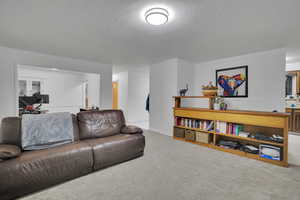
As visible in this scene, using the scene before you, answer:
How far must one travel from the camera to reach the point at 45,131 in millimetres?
2066

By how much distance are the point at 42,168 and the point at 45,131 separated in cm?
58

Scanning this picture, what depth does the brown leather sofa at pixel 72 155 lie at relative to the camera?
1531 mm

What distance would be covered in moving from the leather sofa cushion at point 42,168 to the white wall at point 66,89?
10.5 feet

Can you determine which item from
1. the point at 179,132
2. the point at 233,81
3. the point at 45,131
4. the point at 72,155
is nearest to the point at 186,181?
the point at 72,155

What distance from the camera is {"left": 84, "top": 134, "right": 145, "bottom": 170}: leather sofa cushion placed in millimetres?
2139

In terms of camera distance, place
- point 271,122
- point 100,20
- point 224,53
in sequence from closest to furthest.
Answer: point 100,20 < point 271,122 < point 224,53

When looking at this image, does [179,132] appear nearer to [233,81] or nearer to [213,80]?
[213,80]

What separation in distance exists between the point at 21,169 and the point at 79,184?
0.66 m

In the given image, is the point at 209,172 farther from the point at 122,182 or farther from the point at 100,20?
the point at 100,20

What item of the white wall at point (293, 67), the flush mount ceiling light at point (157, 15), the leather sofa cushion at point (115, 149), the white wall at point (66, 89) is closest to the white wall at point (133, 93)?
the white wall at point (66, 89)

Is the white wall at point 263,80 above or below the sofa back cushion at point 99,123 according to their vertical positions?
above

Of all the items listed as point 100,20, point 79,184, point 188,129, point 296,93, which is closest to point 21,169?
point 79,184

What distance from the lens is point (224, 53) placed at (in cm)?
365

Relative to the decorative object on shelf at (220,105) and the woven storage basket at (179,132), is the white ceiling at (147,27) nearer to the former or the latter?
the decorative object on shelf at (220,105)
